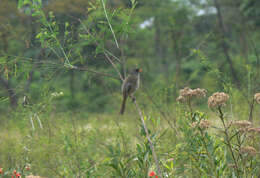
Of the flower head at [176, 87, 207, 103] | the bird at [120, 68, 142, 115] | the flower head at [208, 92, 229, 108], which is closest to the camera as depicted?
the flower head at [208, 92, 229, 108]

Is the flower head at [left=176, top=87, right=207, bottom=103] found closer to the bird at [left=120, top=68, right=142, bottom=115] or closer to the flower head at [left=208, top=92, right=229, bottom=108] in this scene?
the flower head at [left=208, top=92, right=229, bottom=108]

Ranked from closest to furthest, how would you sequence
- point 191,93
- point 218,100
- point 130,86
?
1. point 218,100
2. point 191,93
3. point 130,86

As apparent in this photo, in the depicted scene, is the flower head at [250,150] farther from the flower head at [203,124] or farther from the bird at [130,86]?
the bird at [130,86]

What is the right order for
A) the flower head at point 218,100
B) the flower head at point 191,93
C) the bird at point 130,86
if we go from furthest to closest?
1. the bird at point 130,86
2. the flower head at point 191,93
3. the flower head at point 218,100

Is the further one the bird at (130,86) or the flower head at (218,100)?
the bird at (130,86)

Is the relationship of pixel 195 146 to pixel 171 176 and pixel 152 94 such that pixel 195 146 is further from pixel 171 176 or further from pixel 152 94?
pixel 152 94

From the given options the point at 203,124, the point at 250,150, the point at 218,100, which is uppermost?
the point at 218,100

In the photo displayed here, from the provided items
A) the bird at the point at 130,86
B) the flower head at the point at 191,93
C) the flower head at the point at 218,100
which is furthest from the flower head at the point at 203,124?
the bird at the point at 130,86

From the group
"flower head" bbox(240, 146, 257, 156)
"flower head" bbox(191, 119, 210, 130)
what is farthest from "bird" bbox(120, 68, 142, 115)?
"flower head" bbox(240, 146, 257, 156)

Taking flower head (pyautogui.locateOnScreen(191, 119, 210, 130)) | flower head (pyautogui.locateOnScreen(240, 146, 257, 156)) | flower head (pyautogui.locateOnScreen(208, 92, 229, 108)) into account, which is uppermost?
flower head (pyautogui.locateOnScreen(208, 92, 229, 108))

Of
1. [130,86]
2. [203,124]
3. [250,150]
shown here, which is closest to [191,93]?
[203,124]

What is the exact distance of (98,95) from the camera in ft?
69.3

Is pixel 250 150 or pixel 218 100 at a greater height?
pixel 218 100

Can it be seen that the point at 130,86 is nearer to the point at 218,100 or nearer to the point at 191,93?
the point at 191,93
